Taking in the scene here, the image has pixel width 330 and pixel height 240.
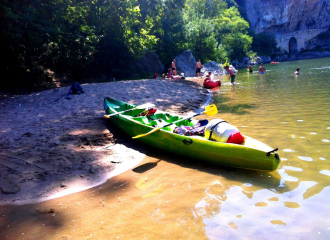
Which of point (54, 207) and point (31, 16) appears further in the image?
point (31, 16)

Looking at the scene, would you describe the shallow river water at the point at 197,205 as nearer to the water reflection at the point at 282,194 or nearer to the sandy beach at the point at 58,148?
the water reflection at the point at 282,194

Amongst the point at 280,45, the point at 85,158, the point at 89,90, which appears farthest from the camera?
the point at 280,45

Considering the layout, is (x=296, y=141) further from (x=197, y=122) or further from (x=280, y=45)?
(x=280, y=45)

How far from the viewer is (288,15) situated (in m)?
67.8

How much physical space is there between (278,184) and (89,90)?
941 cm

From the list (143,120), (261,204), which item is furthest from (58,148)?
(261,204)

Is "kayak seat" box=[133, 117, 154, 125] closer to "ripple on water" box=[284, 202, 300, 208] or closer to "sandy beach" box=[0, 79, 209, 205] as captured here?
"sandy beach" box=[0, 79, 209, 205]

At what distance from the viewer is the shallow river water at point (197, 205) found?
3.12 meters

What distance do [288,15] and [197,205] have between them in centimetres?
7809

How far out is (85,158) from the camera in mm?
5430

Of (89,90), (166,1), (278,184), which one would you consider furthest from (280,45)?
(278,184)

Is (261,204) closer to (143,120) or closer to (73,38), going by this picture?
(143,120)

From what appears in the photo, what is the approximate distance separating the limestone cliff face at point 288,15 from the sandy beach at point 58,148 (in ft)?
233

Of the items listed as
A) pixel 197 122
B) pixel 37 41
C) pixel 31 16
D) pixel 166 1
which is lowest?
pixel 197 122
